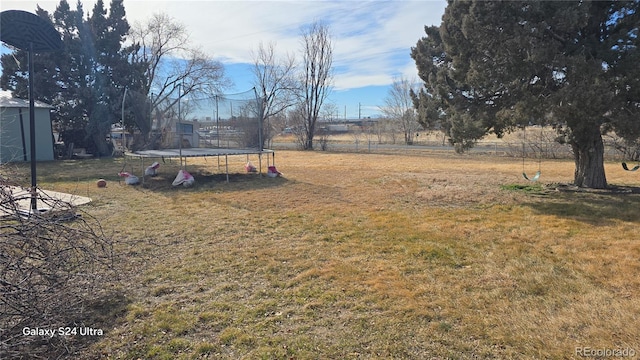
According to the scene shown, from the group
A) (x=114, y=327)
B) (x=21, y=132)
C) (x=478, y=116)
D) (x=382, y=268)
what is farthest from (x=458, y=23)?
(x=21, y=132)

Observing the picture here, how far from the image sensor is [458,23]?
253 inches

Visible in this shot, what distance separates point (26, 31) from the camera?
5719mm

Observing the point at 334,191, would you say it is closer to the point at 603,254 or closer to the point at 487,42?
the point at 487,42

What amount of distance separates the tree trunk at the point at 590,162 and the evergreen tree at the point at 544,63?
0.25 meters

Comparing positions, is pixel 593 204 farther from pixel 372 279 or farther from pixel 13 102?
pixel 13 102

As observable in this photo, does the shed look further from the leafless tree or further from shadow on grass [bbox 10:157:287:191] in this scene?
the leafless tree

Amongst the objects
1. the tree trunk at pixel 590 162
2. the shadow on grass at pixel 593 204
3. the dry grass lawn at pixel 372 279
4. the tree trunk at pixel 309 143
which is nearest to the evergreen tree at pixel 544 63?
the tree trunk at pixel 590 162

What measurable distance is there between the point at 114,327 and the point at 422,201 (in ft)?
18.5

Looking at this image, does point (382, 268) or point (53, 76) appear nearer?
point (382, 268)

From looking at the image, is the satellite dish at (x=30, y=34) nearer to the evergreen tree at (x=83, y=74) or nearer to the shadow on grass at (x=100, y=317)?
the shadow on grass at (x=100, y=317)

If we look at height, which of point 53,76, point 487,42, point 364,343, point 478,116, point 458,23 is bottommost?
point 364,343

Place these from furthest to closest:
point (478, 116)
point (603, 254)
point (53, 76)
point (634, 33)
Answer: point (53, 76) → point (478, 116) → point (634, 33) → point (603, 254)

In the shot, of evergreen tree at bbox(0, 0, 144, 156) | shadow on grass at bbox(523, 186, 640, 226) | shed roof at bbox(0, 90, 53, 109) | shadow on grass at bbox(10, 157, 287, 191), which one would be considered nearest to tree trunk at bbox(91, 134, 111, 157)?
evergreen tree at bbox(0, 0, 144, 156)

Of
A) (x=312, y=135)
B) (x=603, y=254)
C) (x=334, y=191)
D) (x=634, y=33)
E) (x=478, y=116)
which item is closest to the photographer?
(x=603, y=254)
